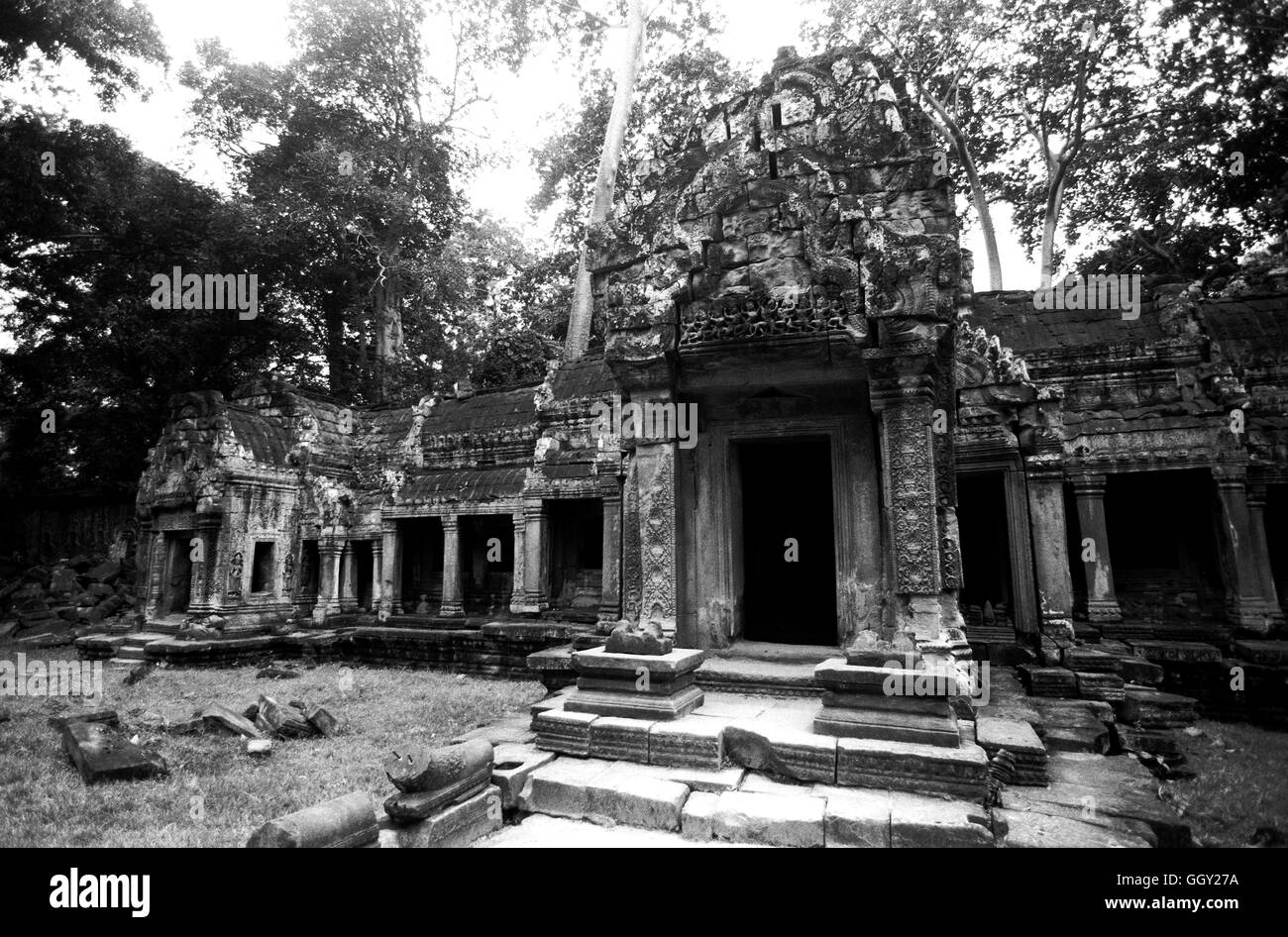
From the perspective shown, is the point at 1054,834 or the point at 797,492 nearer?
the point at 1054,834

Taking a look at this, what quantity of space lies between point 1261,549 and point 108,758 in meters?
13.2

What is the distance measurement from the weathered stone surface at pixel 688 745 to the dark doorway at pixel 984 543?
6110 millimetres

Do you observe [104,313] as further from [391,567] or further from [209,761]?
[209,761]

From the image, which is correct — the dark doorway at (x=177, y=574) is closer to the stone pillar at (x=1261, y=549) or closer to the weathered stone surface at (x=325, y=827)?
the weathered stone surface at (x=325, y=827)

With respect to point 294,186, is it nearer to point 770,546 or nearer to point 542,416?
point 542,416

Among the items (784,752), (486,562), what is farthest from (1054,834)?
(486,562)

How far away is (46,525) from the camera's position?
20.6 metres

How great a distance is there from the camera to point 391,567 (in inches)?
533

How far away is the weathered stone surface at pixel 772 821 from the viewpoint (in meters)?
3.47

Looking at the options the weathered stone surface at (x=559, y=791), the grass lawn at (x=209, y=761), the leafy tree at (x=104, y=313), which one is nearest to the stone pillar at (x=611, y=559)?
the grass lawn at (x=209, y=761)

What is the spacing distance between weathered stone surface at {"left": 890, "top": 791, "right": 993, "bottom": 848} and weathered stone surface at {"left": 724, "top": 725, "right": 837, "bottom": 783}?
495 millimetres

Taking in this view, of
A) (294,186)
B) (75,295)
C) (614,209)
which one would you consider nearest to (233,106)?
Result: (294,186)

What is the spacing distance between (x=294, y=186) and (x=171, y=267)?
4584 millimetres
